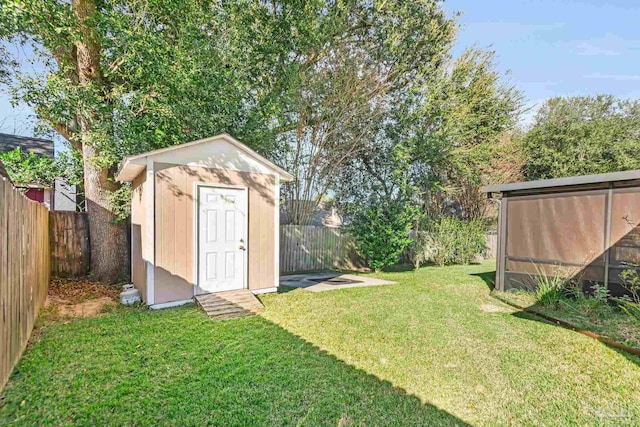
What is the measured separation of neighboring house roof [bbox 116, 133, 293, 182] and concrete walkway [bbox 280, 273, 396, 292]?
9.81 feet

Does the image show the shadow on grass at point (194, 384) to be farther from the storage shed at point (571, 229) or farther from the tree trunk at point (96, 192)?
the storage shed at point (571, 229)

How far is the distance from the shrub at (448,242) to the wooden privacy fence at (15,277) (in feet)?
33.2

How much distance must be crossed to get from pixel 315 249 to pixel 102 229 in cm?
592

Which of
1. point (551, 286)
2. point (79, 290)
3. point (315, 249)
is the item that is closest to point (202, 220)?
point (79, 290)

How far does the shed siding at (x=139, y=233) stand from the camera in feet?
16.8

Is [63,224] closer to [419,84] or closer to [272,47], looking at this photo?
[272,47]

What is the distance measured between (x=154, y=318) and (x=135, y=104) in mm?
4294

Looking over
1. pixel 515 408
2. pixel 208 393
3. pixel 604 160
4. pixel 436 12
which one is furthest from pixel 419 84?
pixel 604 160

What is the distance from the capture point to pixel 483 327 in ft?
14.4

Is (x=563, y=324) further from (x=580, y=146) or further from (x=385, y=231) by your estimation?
(x=580, y=146)

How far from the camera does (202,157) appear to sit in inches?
209

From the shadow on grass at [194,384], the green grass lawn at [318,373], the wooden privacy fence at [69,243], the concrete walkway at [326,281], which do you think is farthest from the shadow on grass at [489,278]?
the wooden privacy fence at [69,243]

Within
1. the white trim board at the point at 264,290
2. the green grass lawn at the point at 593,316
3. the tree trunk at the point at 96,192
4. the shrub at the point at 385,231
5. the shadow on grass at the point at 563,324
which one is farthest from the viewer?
the shrub at the point at 385,231

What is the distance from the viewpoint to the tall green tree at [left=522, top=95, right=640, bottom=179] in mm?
15672
